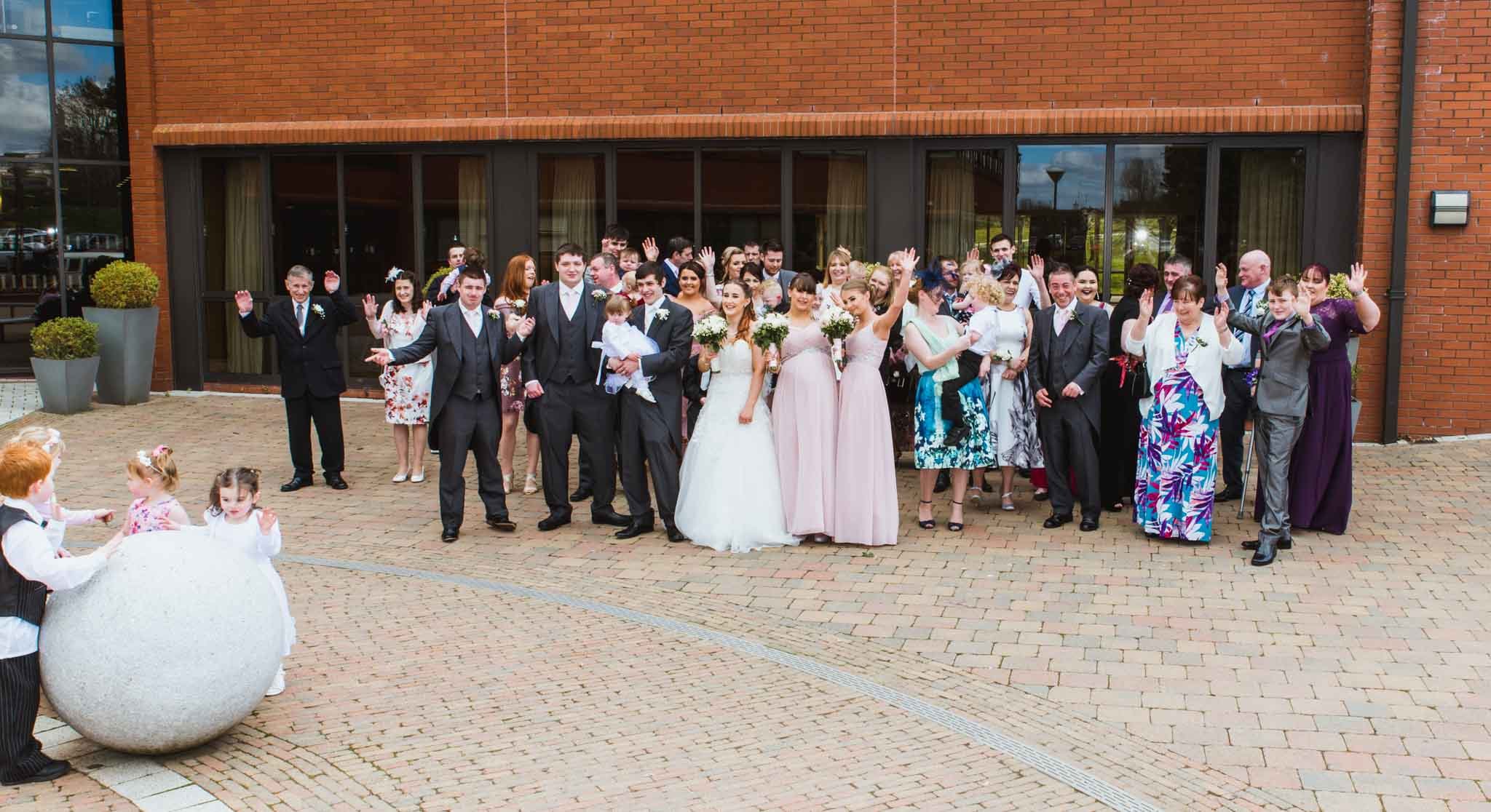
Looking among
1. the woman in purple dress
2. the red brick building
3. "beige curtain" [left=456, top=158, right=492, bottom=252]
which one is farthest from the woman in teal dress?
"beige curtain" [left=456, top=158, right=492, bottom=252]

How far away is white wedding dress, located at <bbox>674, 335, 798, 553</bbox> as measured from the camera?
9.61 m

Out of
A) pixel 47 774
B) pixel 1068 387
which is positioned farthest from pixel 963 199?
pixel 47 774

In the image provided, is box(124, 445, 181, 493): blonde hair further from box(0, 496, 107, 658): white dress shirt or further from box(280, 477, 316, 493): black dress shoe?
box(280, 477, 316, 493): black dress shoe

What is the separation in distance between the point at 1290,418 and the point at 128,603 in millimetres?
7171

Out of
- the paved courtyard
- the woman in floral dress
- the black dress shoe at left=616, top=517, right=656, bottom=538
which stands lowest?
the paved courtyard

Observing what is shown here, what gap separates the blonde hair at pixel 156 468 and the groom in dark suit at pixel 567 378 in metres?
3.98

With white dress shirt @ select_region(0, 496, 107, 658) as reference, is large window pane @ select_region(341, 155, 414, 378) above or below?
above

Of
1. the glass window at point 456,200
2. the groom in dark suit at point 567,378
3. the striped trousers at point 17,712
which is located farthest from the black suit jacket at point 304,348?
the striped trousers at point 17,712

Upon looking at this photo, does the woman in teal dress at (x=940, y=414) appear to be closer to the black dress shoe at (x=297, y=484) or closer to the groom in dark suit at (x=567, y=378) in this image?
the groom in dark suit at (x=567, y=378)

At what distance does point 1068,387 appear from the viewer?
32.8 feet

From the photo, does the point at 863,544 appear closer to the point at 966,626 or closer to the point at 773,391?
the point at 773,391

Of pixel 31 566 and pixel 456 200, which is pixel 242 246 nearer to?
pixel 456 200

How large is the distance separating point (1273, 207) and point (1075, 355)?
5105mm

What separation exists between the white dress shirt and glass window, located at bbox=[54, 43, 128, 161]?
14.1 m
